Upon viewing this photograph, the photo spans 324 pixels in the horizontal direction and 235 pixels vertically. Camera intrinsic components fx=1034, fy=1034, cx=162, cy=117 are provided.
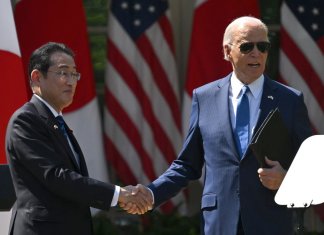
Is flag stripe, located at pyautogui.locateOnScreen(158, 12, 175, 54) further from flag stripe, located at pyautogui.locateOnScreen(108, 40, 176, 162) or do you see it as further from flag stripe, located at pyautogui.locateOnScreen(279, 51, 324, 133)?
flag stripe, located at pyautogui.locateOnScreen(279, 51, 324, 133)

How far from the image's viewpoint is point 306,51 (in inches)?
364

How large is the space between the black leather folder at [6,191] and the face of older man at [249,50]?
1.43 m

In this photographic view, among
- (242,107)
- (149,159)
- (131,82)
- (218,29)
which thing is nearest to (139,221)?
(149,159)

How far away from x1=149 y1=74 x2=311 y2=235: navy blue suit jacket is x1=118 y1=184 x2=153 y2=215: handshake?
0.37 m

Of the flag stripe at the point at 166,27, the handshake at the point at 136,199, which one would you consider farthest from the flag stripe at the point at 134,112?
the handshake at the point at 136,199

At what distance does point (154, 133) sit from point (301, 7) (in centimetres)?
174

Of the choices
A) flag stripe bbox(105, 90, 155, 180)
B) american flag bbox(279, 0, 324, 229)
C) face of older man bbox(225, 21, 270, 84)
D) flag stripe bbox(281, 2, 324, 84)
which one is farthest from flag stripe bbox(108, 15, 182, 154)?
face of older man bbox(225, 21, 270, 84)

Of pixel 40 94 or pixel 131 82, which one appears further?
pixel 131 82

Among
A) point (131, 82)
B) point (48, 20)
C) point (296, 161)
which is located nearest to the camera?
point (296, 161)

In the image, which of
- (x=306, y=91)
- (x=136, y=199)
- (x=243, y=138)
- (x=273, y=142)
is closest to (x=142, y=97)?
(x=306, y=91)

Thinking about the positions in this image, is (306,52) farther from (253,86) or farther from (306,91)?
(253,86)

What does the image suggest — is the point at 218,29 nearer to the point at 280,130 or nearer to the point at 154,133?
the point at 154,133

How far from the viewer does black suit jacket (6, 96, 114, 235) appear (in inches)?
209

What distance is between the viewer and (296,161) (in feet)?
14.6
